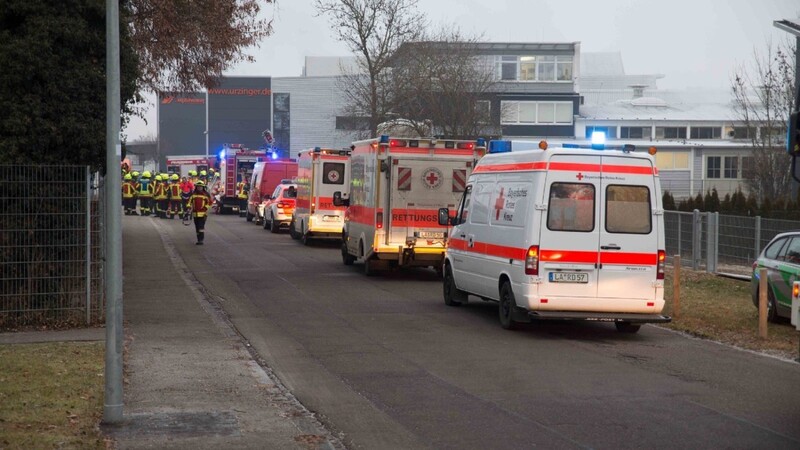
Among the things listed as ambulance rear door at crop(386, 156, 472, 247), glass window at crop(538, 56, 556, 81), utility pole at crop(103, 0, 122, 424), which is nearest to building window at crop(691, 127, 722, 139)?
glass window at crop(538, 56, 556, 81)

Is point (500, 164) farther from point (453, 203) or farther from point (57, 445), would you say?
point (57, 445)

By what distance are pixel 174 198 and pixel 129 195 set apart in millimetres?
3752

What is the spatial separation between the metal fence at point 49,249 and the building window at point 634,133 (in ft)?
212

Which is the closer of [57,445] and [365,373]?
[57,445]

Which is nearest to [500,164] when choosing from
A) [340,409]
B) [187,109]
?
[340,409]

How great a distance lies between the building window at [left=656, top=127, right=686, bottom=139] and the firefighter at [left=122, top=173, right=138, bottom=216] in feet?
126

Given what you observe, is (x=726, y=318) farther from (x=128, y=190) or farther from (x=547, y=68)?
(x=547, y=68)

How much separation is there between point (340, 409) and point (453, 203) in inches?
533

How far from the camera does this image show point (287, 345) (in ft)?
45.7

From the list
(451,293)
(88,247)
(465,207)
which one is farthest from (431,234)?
(88,247)

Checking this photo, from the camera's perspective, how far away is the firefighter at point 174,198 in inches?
1950

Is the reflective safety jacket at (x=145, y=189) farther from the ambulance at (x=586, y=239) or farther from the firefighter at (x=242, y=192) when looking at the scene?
the ambulance at (x=586, y=239)

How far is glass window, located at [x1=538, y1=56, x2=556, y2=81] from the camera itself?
8131cm

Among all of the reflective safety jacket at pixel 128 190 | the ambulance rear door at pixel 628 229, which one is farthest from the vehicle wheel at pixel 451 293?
the reflective safety jacket at pixel 128 190
